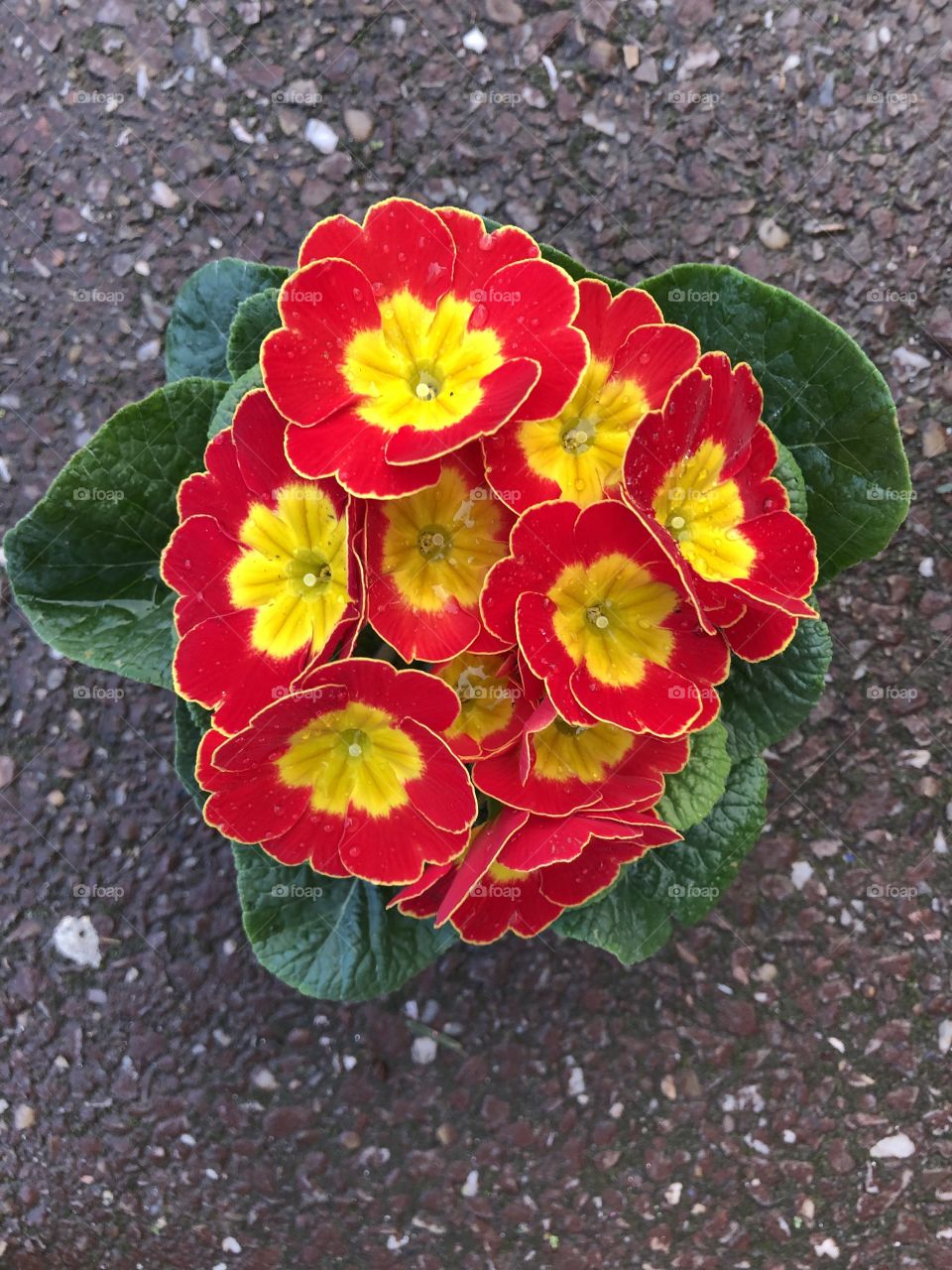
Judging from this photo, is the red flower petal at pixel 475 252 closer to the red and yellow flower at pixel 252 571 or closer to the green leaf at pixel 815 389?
the red and yellow flower at pixel 252 571

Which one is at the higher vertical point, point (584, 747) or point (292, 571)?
point (292, 571)

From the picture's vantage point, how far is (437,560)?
4.01 ft

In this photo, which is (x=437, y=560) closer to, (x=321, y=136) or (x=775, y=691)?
(x=775, y=691)

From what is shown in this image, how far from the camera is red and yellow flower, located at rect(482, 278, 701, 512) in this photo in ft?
4.05

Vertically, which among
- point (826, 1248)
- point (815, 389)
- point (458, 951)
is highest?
point (815, 389)

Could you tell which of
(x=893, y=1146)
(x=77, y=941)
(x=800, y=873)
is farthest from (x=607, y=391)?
(x=893, y=1146)

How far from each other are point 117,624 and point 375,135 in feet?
3.47

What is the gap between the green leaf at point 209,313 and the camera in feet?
5.78

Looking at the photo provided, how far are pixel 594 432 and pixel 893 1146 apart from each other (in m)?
1.77

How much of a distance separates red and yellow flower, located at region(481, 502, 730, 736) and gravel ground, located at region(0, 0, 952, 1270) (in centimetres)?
98

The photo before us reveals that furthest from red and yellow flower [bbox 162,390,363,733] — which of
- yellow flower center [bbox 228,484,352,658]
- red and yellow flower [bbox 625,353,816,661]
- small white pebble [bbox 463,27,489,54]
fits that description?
small white pebble [bbox 463,27,489,54]

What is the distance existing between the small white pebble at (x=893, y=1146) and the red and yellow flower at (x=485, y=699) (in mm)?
1545

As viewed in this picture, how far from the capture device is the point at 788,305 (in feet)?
5.02

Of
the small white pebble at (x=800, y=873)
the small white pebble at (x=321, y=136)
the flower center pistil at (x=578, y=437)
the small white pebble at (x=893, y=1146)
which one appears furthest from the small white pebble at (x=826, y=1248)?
the small white pebble at (x=321, y=136)
